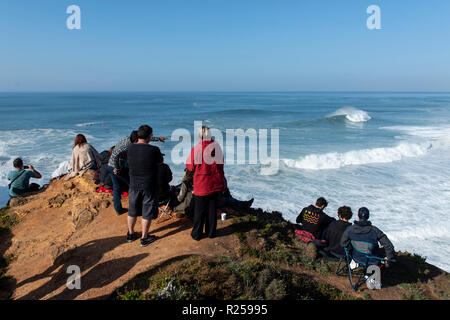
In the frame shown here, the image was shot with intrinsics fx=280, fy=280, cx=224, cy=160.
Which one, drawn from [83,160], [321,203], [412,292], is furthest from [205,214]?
[83,160]

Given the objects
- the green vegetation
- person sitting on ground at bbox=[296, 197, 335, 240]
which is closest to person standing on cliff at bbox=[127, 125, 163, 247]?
the green vegetation

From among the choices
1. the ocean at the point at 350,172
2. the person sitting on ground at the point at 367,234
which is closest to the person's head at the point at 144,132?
the person sitting on ground at the point at 367,234

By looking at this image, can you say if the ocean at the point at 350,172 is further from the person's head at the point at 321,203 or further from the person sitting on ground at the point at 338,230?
the person's head at the point at 321,203

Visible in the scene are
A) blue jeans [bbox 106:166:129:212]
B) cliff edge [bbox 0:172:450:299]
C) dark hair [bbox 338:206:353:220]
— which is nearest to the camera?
cliff edge [bbox 0:172:450:299]

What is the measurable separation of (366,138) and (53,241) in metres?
27.7

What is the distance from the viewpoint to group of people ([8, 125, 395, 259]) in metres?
4.25

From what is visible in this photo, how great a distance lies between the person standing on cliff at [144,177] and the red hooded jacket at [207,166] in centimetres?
54

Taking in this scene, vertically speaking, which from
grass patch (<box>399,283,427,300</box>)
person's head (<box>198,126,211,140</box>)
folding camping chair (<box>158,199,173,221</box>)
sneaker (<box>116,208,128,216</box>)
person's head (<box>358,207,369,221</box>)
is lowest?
grass patch (<box>399,283,427,300</box>)

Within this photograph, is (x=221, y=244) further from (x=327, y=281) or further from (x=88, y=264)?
(x=88, y=264)

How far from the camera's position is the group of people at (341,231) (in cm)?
436

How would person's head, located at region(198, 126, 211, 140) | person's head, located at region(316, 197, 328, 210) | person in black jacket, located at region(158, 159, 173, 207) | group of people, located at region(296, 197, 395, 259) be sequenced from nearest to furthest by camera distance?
person's head, located at region(198, 126, 211, 140)
group of people, located at region(296, 197, 395, 259)
person in black jacket, located at region(158, 159, 173, 207)
person's head, located at region(316, 197, 328, 210)

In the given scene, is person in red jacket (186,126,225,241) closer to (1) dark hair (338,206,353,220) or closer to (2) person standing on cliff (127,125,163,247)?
(2) person standing on cliff (127,125,163,247)

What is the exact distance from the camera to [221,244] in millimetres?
4828
